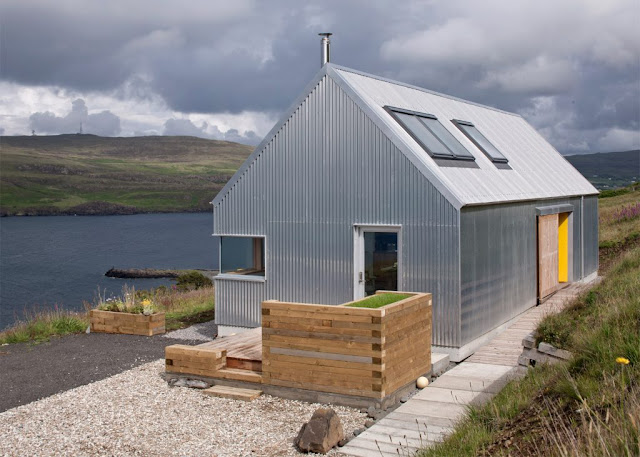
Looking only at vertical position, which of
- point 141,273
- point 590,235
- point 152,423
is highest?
point 590,235

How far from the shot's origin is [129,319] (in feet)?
50.6

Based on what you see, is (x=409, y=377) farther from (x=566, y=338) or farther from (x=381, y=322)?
(x=566, y=338)

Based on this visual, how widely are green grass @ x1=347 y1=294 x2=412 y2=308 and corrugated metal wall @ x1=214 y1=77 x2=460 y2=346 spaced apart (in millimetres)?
1368

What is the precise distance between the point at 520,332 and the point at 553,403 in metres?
7.43

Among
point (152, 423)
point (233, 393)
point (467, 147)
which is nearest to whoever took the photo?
point (152, 423)

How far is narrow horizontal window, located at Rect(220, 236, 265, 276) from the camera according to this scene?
1484 centimetres

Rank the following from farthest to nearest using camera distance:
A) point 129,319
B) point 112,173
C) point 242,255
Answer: point 112,173, point 129,319, point 242,255

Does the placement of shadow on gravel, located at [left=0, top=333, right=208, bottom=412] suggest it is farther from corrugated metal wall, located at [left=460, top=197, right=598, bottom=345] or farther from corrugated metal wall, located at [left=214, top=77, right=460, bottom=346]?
corrugated metal wall, located at [left=460, top=197, right=598, bottom=345]

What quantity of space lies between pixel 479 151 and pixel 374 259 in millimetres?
4077

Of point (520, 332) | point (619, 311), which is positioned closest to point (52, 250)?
point (520, 332)

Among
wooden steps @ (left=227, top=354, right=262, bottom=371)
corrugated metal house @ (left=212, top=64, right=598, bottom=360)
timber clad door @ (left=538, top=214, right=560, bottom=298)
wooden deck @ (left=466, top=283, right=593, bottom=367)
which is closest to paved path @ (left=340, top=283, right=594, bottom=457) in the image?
wooden deck @ (left=466, top=283, right=593, bottom=367)

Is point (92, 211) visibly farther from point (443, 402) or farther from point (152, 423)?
point (443, 402)

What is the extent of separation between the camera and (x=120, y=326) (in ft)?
50.9

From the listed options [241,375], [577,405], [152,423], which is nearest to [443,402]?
[241,375]
